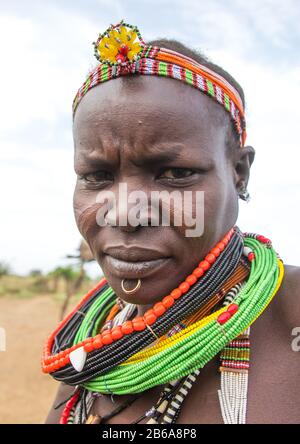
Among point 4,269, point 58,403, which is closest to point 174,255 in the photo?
point 58,403

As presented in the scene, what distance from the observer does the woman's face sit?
157 centimetres

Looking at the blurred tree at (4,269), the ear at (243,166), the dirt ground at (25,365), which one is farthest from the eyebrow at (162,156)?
the blurred tree at (4,269)

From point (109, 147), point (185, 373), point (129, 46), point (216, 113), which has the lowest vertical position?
point (185, 373)

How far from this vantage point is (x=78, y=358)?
1.87m

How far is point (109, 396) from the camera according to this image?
188cm

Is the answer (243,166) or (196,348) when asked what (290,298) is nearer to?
(196,348)

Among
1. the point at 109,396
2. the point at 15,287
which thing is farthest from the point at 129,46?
the point at 15,287

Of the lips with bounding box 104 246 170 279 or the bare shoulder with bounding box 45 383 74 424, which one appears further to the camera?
the bare shoulder with bounding box 45 383 74 424

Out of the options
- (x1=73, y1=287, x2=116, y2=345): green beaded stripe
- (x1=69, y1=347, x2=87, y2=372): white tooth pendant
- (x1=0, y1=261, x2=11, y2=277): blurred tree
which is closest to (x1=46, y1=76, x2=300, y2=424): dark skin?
(x1=69, y1=347, x2=87, y2=372): white tooth pendant

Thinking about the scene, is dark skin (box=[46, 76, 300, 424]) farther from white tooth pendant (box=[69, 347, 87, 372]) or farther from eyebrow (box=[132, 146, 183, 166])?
white tooth pendant (box=[69, 347, 87, 372])

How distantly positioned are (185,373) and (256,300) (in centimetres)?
37

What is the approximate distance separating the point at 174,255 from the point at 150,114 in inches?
20.0

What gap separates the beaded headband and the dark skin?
4 centimetres

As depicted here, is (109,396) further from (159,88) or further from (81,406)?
(159,88)
